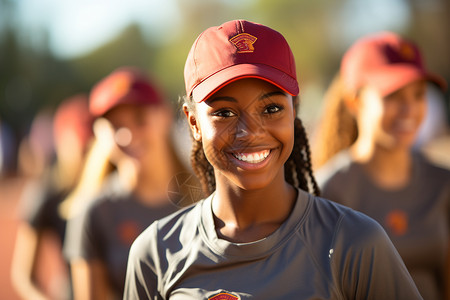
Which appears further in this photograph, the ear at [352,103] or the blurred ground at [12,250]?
the blurred ground at [12,250]

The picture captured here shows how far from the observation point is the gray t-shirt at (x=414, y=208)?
364 cm

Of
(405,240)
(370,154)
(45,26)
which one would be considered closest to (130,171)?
(370,154)

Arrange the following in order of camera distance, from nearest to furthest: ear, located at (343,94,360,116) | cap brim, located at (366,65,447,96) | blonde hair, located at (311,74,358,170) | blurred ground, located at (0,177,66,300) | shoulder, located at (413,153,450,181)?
shoulder, located at (413,153,450,181) → cap brim, located at (366,65,447,96) → ear, located at (343,94,360,116) → blonde hair, located at (311,74,358,170) → blurred ground, located at (0,177,66,300)

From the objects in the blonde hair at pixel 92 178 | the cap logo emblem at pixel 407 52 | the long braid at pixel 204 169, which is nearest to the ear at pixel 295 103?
the long braid at pixel 204 169

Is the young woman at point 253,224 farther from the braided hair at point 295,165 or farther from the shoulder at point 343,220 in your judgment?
the braided hair at point 295,165

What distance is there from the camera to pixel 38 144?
11320 mm

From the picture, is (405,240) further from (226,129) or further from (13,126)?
(13,126)

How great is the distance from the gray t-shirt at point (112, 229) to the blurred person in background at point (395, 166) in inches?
49.3

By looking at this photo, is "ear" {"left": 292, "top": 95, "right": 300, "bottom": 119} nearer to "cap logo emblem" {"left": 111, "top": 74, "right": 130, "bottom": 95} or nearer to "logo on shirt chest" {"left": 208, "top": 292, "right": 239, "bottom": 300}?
"logo on shirt chest" {"left": 208, "top": 292, "right": 239, "bottom": 300}

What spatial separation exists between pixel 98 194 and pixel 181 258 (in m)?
2.38

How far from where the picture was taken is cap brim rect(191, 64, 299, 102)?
2.30m

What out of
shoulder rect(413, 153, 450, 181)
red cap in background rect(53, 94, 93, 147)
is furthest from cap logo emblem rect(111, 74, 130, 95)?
shoulder rect(413, 153, 450, 181)

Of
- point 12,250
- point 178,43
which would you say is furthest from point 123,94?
point 178,43

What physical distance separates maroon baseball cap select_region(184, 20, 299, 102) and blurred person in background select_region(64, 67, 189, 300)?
2008mm
